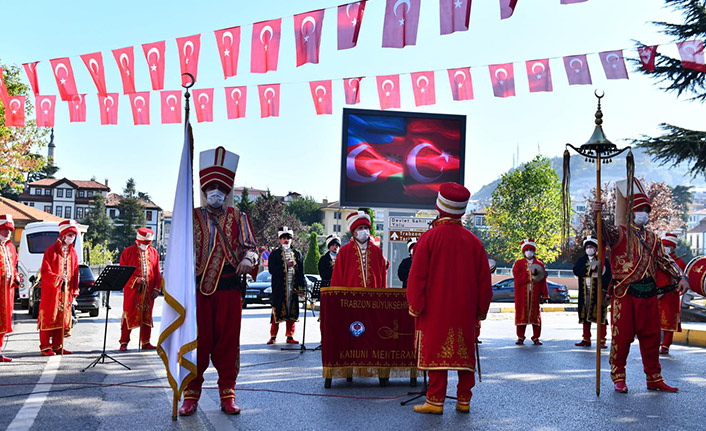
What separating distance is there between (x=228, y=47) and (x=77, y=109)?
424 cm

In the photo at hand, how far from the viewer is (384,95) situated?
1448cm

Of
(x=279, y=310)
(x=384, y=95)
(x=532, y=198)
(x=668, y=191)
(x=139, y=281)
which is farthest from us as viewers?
(x=668, y=191)

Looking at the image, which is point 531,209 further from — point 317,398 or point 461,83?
point 317,398

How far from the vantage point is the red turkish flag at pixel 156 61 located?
12492 millimetres

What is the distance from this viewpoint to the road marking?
573 cm

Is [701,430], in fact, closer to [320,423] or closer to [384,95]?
[320,423]

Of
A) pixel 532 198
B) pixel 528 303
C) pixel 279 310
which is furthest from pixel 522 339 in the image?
pixel 532 198

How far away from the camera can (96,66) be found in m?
13.0

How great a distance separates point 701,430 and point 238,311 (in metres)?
4.14

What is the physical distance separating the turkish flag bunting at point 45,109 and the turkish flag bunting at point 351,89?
19.3ft

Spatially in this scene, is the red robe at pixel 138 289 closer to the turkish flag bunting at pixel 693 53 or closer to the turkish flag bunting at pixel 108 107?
the turkish flag bunting at pixel 108 107

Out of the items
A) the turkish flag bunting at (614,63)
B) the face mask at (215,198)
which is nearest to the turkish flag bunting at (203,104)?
the turkish flag bunting at (614,63)

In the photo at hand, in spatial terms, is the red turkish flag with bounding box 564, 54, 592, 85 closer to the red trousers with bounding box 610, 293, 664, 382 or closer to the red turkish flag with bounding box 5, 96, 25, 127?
the red trousers with bounding box 610, 293, 664, 382

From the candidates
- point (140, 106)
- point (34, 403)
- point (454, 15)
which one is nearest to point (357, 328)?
point (34, 403)
